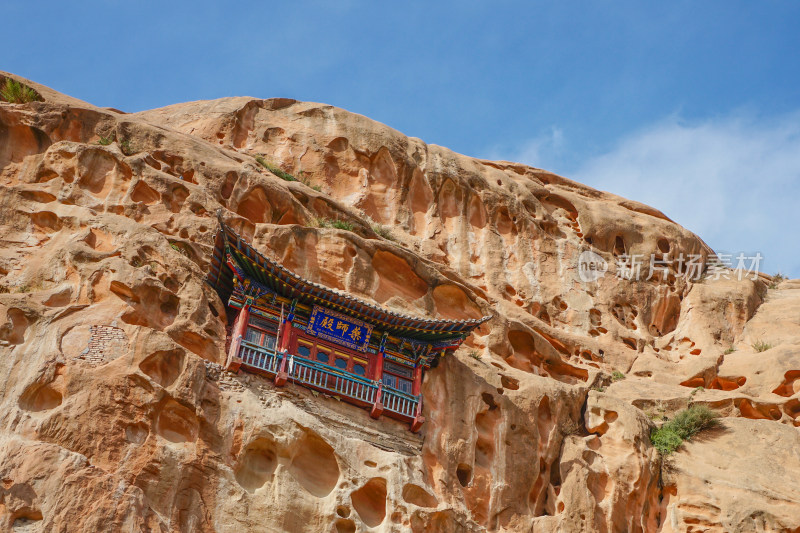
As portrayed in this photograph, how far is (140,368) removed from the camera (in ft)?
57.1

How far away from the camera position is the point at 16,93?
78.8 feet

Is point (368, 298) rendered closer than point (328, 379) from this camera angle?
No

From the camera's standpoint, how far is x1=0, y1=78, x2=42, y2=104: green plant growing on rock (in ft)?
78.7

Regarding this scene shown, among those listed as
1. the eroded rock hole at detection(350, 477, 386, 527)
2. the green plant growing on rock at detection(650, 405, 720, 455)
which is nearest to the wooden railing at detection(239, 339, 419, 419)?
the eroded rock hole at detection(350, 477, 386, 527)

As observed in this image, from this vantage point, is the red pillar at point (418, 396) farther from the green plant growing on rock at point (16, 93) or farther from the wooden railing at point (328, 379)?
the green plant growing on rock at point (16, 93)

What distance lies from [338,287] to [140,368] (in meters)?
6.87

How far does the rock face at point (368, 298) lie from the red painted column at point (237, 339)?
371mm

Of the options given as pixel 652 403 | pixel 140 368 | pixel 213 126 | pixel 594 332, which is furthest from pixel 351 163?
pixel 140 368

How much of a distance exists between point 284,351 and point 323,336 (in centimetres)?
136

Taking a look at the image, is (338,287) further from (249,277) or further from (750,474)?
(750,474)

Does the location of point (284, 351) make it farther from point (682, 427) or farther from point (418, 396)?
point (682, 427)

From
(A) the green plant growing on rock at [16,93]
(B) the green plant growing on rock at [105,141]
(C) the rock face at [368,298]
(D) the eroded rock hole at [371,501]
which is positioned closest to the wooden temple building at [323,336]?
(C) the rock face at [368,298]

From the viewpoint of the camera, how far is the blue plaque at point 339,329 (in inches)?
818

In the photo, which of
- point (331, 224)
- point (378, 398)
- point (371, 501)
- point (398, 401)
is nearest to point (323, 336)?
point (378, 398)
